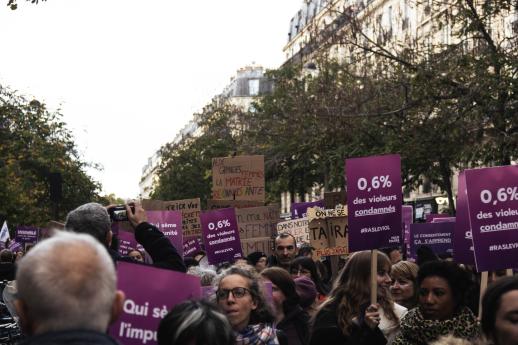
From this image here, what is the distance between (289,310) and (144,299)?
2773mm

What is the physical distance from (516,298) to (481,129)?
17.5m

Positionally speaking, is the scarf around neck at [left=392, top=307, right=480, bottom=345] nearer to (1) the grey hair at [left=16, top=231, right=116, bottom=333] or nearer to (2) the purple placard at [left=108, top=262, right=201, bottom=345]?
(2) the purple placard at [left=108, top=262, right=201, bottom=345]

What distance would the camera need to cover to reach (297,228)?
1617cm

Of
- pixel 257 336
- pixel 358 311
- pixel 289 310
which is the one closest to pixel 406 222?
pixel 289 310

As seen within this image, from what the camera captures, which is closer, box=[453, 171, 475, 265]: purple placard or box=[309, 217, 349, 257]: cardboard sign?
box=[453, 171, 475, 265]: purple placard

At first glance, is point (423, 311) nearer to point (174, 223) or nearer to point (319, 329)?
point (319, 329)

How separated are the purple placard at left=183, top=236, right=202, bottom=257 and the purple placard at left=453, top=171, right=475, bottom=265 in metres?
8.90

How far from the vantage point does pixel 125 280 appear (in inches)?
180

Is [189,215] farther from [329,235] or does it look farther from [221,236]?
[221,236]

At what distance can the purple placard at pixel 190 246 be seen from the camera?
16766 millimetres

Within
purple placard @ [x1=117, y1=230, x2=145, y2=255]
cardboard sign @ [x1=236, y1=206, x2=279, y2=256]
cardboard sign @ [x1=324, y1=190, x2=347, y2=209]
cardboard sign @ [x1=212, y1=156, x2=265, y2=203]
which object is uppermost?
cardboard sign @ [x1=212, y1=156, x2=265, y2=203]

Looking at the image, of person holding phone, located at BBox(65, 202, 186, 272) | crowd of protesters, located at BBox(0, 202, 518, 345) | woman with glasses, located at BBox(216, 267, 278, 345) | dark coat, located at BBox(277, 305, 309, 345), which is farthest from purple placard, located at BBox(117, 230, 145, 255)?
woman with glasses, located at BBox(216, 267, 278, 345)

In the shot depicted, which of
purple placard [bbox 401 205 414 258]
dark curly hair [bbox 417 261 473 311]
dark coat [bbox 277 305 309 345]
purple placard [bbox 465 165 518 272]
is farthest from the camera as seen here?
purple placard [bbox 401 205 414 258]

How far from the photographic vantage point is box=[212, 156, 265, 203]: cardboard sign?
693 inches
